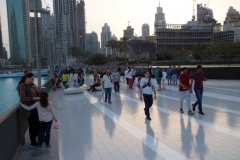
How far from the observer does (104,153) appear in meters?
5.45

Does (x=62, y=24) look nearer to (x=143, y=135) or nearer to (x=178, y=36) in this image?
(x=178, y=36)

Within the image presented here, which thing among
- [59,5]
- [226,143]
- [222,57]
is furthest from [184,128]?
[59,5]

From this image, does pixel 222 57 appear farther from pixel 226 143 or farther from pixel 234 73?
pixel 226 143

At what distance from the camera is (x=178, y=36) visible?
11269cm

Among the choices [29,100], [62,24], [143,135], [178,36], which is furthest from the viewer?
[178,36]

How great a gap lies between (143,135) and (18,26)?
26.9 m

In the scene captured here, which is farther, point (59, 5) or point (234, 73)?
point (59, 5)

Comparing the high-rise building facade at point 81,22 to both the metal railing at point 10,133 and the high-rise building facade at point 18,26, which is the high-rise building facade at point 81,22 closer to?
the high-rise building facade at point 18,26

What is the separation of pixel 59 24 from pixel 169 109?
66.9 m

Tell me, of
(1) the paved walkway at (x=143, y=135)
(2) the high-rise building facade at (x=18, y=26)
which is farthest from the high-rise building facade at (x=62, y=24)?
(1) the paved walkway at (x=143, y=135)

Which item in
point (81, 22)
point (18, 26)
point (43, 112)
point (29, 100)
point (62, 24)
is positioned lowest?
point (43, 112)

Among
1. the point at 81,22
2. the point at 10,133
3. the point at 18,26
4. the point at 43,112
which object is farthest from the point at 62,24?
the point at 10,133

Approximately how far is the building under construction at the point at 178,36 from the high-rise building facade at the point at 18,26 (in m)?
70.9

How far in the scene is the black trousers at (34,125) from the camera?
5715 mm
